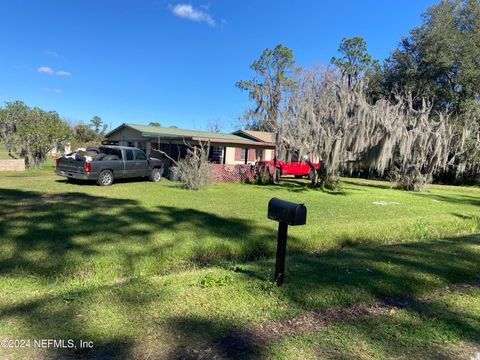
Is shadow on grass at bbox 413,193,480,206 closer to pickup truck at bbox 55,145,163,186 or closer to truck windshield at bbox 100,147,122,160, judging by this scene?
pickup truck at bbox 55,145,163,186

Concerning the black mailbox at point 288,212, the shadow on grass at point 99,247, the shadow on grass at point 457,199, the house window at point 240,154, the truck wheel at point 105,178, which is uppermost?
the house window at point 240,154

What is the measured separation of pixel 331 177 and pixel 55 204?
13.0 metres

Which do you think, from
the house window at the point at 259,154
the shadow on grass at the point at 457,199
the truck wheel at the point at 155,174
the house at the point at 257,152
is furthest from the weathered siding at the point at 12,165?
the shadow on grass at the point at 457,199

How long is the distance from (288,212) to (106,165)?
13.0 metres

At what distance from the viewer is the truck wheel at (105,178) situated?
14934 millimetres

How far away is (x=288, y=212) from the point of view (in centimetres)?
368

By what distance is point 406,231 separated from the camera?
8.45 meters

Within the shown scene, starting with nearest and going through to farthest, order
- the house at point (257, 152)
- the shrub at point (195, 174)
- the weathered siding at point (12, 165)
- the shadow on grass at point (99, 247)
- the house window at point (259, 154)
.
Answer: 1. the shadow on grass at point (99, 247)
2. the shrub at point (195, 174)
3. the weathered siding at point (12, 165)
4. the house at point (257, 152)
5. the house window at point (259, 154)

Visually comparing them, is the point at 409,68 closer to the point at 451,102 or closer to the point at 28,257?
the point at 451,102

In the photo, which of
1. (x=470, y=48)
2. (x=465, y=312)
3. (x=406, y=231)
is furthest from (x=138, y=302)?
(x=470, y=48)

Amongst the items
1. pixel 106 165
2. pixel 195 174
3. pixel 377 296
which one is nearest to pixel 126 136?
pixel 106 165

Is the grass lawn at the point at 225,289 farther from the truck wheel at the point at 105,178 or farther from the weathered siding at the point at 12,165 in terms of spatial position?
the weathered siding at the point at 12,165

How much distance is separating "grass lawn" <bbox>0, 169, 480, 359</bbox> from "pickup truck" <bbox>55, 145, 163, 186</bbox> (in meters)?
6.25

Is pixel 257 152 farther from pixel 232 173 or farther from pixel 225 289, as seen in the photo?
pixel 225 289
